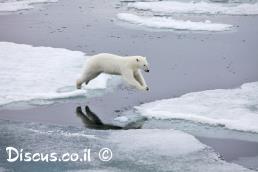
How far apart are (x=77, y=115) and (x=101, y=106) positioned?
0.52m

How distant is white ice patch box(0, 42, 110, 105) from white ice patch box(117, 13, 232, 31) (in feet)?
13.3

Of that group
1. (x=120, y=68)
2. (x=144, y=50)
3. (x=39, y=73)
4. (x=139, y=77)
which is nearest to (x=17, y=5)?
(x=144, y=50)

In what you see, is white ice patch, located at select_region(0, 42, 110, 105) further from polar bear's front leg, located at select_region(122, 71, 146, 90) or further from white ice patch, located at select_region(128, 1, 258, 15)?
white ice patch, located at select_region(128, 1, 258, 15)

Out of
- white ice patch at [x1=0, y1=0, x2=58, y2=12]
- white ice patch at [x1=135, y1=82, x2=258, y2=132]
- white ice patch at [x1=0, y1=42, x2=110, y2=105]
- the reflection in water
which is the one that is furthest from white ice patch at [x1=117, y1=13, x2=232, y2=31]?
the reflection in water

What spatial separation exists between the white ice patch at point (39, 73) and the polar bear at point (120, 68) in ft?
0.91

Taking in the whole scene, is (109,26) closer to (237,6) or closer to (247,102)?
(237,6)

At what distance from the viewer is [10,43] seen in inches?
529

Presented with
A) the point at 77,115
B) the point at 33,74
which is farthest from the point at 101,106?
the point at 33,74

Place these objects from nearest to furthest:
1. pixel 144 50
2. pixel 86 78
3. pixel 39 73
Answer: pixel 86 78
pixel 39 73
pixel 144 50

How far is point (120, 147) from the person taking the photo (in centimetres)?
711

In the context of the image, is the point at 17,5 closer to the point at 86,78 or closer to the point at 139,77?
Result: the point at 86,78

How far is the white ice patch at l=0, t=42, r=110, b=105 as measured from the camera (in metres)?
9.36

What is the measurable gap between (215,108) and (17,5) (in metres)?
12.5

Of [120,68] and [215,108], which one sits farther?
[120,68]
